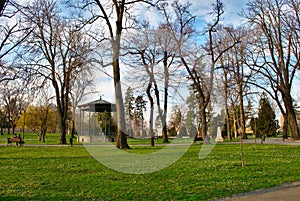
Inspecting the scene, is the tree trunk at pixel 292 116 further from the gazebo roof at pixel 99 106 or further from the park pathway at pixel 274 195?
the park pathway at pixel 274 195

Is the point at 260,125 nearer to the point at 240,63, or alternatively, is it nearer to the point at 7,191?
the point at 240,63

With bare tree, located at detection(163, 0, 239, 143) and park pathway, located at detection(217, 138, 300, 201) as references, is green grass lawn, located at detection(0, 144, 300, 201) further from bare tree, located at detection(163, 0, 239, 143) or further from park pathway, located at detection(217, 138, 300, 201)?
bare tree, located at detection(163, 0, 239, 143)

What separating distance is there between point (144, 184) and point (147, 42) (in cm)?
1088

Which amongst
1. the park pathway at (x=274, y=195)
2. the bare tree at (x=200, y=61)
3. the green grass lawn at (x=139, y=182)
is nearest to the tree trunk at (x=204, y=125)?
the bare tree at (x=200, y=61)

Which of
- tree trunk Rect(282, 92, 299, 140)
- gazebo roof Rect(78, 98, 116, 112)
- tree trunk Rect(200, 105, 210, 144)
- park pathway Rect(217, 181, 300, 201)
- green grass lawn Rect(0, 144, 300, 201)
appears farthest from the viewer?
tree trunk Rect(282, 92, 299, 140)

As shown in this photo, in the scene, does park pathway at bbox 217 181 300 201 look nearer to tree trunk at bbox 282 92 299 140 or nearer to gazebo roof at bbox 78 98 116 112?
gazebo roof at bbox 78 98 116 112

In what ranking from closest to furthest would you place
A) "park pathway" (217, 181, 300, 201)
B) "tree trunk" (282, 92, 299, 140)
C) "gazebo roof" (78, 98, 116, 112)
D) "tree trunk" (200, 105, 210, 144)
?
"park pathway" (217, 181, 300, 201), "gazebo roof" (78, 98, 116, 112), "tree trunk" (200, 105, 210, 144), "tree trunk" (282, 92, 299, 140)

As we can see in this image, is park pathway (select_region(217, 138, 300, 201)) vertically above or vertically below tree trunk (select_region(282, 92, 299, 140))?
below

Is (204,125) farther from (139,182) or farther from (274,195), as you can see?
(274,195)

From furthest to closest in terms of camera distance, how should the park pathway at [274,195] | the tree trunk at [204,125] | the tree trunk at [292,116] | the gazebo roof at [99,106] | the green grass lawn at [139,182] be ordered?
the tree trunk at [292,116]
the tree trunk at [204,125]
the gazebo roof at [99,106]
the green grass lawn at [139,182]
the park pathway at [274,195]

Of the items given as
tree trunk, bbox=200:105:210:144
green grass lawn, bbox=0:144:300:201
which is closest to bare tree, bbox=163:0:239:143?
tree trunk, bbox=200:105:210:144

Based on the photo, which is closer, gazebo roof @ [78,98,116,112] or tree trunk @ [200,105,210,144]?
gazebo roof @ [78,98,116,112]

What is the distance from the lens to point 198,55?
917 inches

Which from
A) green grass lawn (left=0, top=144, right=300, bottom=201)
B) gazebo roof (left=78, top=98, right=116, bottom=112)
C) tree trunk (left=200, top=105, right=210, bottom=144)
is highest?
gazebo roof (left=78, top=98, right=116, bottom=112)
